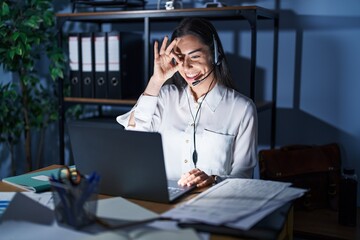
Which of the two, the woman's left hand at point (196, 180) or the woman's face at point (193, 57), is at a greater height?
the woman's face at point (193, 57)

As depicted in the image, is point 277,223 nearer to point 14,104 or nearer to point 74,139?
point 74,139

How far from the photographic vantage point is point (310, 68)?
2.25m

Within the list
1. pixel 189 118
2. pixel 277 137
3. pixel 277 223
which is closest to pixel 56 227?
pixel 277 223

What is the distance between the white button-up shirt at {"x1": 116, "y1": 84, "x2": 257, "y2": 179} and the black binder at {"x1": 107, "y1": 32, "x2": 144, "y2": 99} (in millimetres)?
598

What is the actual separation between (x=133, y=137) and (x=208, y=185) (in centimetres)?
33

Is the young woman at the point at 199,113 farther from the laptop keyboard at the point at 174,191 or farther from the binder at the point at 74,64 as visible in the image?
the binder at the point at 74,64

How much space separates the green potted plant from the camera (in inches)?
92.6

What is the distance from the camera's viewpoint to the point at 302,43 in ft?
7.38

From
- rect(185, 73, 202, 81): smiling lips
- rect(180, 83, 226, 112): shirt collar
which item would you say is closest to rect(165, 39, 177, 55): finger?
rect(185, 73, 202, 81): smiling lips

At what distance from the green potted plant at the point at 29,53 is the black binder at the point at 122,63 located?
28 cm

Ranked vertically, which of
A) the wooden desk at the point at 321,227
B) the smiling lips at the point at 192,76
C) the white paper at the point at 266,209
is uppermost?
the smiling lips at the point at 192,76

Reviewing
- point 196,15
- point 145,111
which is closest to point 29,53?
point 196,15

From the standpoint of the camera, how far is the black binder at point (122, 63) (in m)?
2.32

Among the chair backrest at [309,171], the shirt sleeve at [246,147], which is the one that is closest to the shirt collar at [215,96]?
the shirt sleeve at [246,147]
